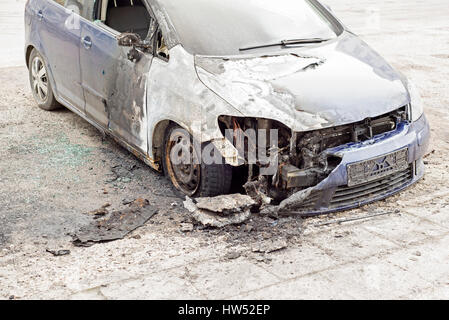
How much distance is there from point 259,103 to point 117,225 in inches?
57.1

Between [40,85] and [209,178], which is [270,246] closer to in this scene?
[209,178]

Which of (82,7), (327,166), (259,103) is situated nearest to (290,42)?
(259,103)

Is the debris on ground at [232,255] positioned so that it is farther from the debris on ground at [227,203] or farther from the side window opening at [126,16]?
the side window opening at [126,16]

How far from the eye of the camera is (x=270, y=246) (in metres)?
4.76

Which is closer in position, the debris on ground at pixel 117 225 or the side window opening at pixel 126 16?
the debris on ground at pixel 117 225

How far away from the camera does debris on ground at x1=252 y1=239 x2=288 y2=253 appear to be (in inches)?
185

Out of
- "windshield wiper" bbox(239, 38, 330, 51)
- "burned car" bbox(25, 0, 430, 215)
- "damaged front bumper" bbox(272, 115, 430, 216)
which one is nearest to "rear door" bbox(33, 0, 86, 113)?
"burned car" bbox(25, 0, 430, 215)

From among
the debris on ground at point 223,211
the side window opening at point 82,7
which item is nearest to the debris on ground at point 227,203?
the debris on ground at point 223,211

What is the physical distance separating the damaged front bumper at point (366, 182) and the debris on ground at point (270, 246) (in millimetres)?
376

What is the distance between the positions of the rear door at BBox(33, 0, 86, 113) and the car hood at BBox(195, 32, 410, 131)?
187cm

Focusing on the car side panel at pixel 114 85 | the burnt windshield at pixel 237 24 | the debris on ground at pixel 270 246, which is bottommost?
the debris on ground at pixel 270 246

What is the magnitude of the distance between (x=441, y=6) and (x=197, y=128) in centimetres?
1446

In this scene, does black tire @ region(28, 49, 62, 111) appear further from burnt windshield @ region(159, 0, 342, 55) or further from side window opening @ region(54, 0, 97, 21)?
burnt windshield @ region(159, 0, 342, 55)

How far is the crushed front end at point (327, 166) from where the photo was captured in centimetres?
504
